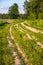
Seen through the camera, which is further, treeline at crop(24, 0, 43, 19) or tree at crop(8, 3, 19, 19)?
tree at crop(8, 3, 19, 19)

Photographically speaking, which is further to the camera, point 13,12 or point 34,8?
point 13,12

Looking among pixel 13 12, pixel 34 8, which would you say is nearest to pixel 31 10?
pixel 34 8

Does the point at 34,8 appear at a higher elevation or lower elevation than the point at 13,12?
higher

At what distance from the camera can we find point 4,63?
464 inches


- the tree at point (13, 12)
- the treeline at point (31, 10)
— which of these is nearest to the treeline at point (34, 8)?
the treeline at point (31, 10)

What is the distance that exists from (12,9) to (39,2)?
5926 centimetres

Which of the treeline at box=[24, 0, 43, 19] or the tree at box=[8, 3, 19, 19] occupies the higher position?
the treeline at box=[24, 0, 43, 19]

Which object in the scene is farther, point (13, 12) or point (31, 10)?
point (13, 12)

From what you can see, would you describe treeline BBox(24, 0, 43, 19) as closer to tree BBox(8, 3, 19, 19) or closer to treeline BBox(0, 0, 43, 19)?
treeline BBox(0, 0, 43, 19)

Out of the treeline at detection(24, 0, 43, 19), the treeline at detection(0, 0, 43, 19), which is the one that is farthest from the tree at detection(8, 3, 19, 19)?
the treeline at detection(24, 0, 43, 19)

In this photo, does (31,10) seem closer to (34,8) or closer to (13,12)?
(34,8)

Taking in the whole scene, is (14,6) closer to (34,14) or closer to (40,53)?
(34,14)

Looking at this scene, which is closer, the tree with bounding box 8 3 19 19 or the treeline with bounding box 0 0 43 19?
the treeline with bounding box 0 0 43 19

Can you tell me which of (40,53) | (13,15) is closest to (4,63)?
(40,53)
